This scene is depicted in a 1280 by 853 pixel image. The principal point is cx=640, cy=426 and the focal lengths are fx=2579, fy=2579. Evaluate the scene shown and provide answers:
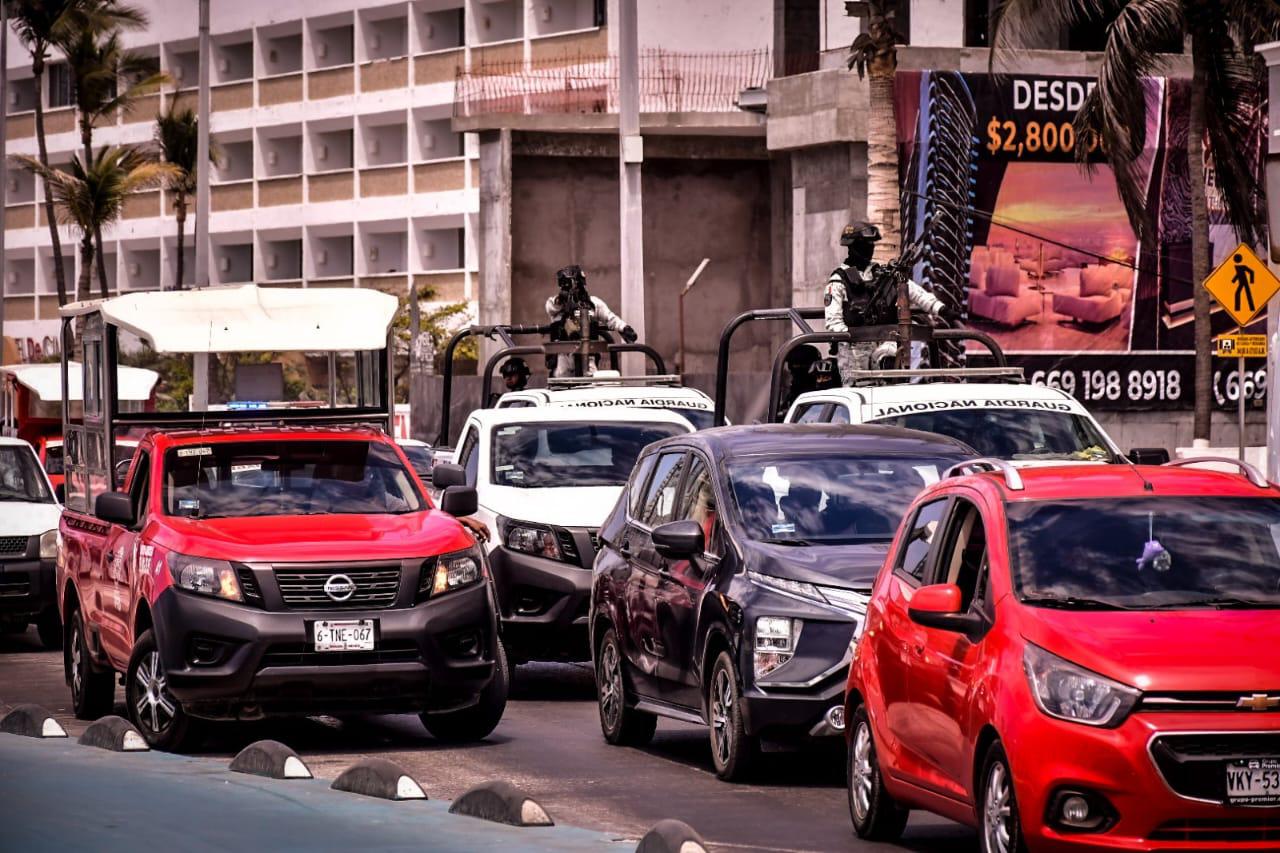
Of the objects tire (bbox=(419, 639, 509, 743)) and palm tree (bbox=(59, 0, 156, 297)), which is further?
palm tree (bbox=(59, 0, 156, 297))

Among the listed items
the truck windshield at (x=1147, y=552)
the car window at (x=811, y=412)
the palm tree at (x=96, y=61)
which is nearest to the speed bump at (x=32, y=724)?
the truck windshield at (x=1147, y=552)

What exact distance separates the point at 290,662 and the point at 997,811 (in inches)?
223

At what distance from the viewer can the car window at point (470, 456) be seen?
18500mm

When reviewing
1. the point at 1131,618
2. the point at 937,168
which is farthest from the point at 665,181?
the point at 1131,618

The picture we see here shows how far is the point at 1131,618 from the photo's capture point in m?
9.00

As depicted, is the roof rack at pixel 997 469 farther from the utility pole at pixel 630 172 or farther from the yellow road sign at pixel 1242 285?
the utility pole at pixel 630 172

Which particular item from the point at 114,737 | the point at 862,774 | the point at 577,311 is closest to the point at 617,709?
the point at 862,774

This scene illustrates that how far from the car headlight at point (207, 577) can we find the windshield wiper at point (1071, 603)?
577 cm

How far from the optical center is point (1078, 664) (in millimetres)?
8641

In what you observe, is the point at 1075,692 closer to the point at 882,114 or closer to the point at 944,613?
the point at 944,613

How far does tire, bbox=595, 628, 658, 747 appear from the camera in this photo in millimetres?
14148

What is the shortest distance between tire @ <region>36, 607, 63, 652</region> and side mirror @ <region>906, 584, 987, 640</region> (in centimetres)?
1425

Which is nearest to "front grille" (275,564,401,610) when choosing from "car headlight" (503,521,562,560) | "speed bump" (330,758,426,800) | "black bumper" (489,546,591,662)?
"black bumper" (489,546,591,662)

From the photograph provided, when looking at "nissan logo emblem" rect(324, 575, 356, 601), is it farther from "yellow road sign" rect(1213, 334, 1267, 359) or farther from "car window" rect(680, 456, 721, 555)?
"yellow road sign" rect(1213, 334, 1267, 359)
